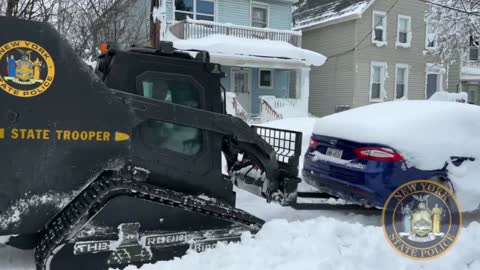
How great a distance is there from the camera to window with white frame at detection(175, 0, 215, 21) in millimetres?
19234

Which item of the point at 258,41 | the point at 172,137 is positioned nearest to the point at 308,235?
the point at 172,137

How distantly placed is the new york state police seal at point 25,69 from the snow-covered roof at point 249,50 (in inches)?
510

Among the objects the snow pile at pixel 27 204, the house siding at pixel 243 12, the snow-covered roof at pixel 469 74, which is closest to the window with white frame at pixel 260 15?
the house siding at pixel 243 12

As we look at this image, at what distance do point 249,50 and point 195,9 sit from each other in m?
3.36

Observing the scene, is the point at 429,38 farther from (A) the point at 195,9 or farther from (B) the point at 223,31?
(A) the point at 195,9

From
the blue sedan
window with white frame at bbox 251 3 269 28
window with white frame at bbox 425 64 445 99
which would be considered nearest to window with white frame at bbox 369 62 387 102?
window with white frame at bbox 425 64 445 99

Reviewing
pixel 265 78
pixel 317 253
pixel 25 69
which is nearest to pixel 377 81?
pixel 265 78

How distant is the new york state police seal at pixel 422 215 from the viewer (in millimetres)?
4461

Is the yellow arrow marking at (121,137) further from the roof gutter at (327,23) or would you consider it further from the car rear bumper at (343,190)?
the roof gutter at (327,23)

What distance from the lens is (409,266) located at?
151 inches

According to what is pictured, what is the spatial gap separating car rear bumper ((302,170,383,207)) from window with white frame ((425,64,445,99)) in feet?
72.6

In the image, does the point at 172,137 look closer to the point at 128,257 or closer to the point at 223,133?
the point at 223,133

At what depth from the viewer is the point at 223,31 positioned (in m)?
18.7

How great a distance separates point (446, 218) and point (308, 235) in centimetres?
178
